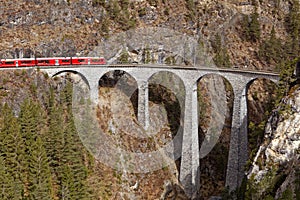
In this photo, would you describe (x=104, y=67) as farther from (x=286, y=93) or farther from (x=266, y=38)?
(x=266, y=38)

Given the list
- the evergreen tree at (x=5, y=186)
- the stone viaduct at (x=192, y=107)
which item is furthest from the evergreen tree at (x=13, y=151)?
the stone viaduct at (x=192, y=107)

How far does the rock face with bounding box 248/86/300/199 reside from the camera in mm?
34625

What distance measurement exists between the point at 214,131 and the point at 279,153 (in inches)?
1352

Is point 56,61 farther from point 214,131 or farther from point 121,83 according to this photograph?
point 214,131

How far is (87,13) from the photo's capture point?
84.3 m

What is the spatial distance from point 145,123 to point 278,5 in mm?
60085

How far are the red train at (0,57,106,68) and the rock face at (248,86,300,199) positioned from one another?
110 feet

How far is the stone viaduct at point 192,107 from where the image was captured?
48344mm

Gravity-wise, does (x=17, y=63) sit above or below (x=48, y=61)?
below

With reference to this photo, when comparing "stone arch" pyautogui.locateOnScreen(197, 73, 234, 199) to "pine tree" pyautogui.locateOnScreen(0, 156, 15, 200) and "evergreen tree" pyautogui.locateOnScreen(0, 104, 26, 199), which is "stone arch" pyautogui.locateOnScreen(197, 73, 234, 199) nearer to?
"evergreen tree" pyautogui.locateOnScreen(0, 104, 26, 199)

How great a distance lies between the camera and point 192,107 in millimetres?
54406

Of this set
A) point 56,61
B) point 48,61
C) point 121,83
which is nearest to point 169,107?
point 121,83

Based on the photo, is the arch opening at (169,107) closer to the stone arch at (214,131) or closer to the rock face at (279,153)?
the stone arch at (214,131)

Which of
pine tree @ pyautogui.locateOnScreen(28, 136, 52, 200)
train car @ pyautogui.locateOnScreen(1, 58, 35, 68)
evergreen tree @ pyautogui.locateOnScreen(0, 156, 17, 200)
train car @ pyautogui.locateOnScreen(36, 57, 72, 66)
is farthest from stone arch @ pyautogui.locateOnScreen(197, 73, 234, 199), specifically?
evergreen tree @ pyautogui.locateOnScreen(0, 156, 17, 200)
